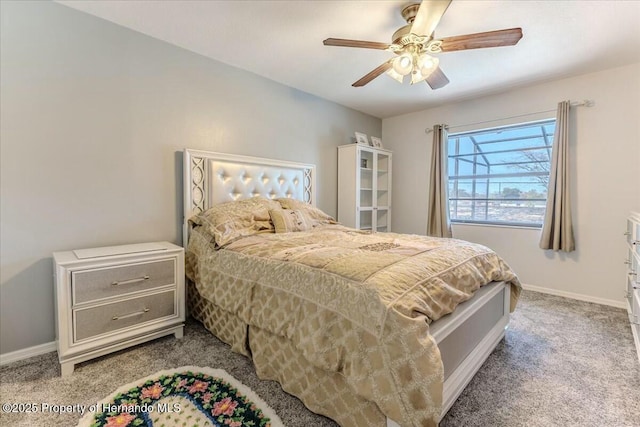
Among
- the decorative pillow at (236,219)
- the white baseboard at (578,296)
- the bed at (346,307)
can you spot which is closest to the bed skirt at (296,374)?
the bed at (346,307)

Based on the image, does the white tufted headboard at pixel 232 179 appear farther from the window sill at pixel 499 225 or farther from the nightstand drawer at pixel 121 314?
the window sill at pixel 499 225

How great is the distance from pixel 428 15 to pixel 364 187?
2911mm

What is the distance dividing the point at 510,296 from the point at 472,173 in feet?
7.59

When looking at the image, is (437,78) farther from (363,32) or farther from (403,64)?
(363,32)

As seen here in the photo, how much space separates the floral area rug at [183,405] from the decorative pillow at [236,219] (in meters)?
0.94

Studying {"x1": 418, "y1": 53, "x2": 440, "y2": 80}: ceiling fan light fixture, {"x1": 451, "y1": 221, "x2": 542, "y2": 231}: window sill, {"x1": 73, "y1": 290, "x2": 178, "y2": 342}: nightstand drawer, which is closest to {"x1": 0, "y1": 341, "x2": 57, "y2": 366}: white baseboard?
{"x1": 73, "y1": 290, "x2": 178, "y2": 342}: nightstand drawer

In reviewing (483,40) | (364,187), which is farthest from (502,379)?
(364,187)

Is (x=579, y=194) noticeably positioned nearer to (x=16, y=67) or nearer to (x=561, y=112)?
(x=561, y=112)

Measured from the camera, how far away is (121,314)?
6.47ft

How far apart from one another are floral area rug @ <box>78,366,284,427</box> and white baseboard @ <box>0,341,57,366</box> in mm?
913

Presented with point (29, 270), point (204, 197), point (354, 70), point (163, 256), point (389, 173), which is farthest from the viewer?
point (389, 173)

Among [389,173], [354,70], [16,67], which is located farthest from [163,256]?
[389,173]

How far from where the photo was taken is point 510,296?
2281mm

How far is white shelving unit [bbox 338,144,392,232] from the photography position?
407 cm
